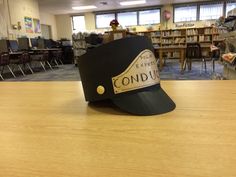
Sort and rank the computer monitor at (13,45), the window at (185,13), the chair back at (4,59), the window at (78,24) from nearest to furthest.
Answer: the chair back at (4,59), the computer monitor at (13,45), the window at (185,13), the window at (78,24)

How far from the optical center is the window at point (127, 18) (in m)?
10.5

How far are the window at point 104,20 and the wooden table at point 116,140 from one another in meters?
10.8

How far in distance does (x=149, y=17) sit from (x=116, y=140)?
35.3 ft

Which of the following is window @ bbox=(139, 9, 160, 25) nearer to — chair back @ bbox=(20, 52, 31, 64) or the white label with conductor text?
chair back @ bbox=(20, 52, 31, 64)

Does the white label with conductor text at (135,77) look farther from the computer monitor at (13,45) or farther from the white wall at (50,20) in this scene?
the white wall at (50,20)

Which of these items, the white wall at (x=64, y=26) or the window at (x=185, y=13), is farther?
the white wall at (x=64, y=26)

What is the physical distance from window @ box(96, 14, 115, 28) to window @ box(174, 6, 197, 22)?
3.12 meters

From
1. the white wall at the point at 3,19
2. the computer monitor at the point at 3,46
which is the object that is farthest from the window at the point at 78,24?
the computer monitor at the point at 3,46

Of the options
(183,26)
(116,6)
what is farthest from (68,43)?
(183,26)

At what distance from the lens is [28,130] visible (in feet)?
1.22

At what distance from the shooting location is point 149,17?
10.3 m

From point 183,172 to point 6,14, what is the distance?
26.4ft

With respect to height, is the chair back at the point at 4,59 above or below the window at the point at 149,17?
below

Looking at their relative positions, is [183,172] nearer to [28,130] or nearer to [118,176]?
[118,176]
